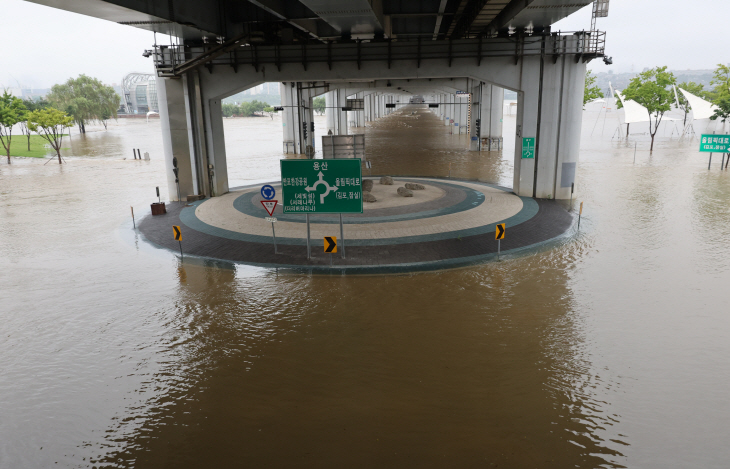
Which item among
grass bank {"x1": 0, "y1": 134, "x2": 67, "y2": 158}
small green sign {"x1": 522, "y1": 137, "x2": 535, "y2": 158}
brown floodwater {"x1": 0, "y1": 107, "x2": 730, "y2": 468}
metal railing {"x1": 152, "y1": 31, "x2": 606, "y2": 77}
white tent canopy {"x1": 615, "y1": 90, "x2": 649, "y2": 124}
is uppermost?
metal railing {"x1": 152, "y1": 31, "x2": 606, "y2": 77}

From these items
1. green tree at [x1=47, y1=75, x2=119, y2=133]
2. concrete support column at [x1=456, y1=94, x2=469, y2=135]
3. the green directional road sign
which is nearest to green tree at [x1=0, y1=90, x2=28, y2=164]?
green tree at [x1=47, y1=75, x2=119, y2=133]

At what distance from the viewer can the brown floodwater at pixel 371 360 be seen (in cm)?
741

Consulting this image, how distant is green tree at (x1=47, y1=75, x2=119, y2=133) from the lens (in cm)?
8612

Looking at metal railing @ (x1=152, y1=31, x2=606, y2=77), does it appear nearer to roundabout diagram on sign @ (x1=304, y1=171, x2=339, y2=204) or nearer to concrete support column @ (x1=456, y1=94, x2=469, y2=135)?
roundabout diagram on sign @ (x1=304, y1=171, x2=339, y2=204)

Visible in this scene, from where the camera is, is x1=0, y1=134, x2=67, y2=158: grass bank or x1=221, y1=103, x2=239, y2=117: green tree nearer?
x1=0, y1=134, x2=67, y2=158: grass bank

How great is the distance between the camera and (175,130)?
1023 inches

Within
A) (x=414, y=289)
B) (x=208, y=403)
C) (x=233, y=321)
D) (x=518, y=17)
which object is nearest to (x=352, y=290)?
(x=414, y=289)

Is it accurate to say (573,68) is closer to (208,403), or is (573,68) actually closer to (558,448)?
(558,448)

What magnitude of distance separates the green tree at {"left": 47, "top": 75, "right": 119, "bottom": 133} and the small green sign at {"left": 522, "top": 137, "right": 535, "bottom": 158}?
85.8 meters

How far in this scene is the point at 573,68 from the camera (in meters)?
24.0

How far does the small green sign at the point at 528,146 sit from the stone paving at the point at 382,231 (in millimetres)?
2277

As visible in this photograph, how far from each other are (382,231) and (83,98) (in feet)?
288

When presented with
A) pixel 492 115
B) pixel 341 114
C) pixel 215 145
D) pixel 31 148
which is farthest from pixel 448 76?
pixel 31 148

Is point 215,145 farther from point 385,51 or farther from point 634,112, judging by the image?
point 634,112
